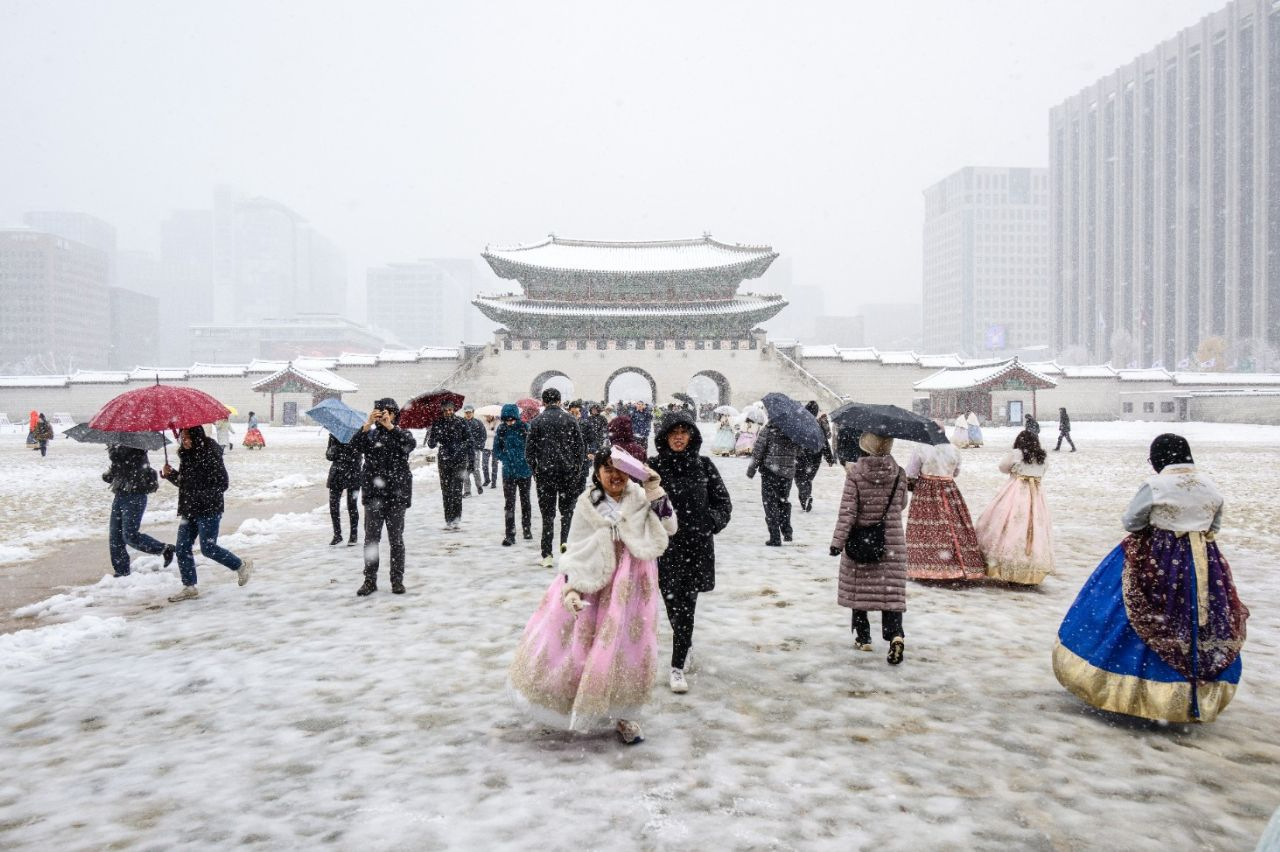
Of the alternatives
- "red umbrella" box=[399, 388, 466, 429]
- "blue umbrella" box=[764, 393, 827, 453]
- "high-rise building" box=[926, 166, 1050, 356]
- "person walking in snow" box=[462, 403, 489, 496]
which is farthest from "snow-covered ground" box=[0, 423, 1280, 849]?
"high-rise building" box=[926, 166, 1050, 356]

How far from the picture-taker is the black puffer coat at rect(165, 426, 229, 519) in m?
5.54

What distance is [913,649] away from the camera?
4547 mm

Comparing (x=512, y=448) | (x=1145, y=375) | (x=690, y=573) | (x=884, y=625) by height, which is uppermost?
(x=1145, y=375)

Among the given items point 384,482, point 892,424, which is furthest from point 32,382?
point 892,424

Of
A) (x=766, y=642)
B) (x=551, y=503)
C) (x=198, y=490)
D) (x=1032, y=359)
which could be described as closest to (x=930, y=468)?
(x=766, y=642)

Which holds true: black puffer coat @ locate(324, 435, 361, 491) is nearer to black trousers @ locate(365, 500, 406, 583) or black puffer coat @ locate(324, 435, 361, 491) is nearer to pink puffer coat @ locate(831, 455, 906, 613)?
black trousers @ locate(365, 500, 406, 583)

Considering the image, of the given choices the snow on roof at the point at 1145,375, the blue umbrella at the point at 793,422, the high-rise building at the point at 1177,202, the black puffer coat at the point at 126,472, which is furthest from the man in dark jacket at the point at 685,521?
the high-rise building at the point at 1177,202

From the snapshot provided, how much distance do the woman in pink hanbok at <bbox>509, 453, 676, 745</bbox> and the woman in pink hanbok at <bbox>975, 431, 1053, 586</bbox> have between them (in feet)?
13.0

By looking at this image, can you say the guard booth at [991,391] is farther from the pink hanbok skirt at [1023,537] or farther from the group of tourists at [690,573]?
the group of tourists at [690,573]

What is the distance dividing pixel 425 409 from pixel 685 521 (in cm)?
486

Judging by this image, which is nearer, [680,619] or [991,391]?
[680,619]

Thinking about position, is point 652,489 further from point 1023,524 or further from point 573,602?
point 1023,524

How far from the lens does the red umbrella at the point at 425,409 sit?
307 inches

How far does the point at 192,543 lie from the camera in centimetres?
575
